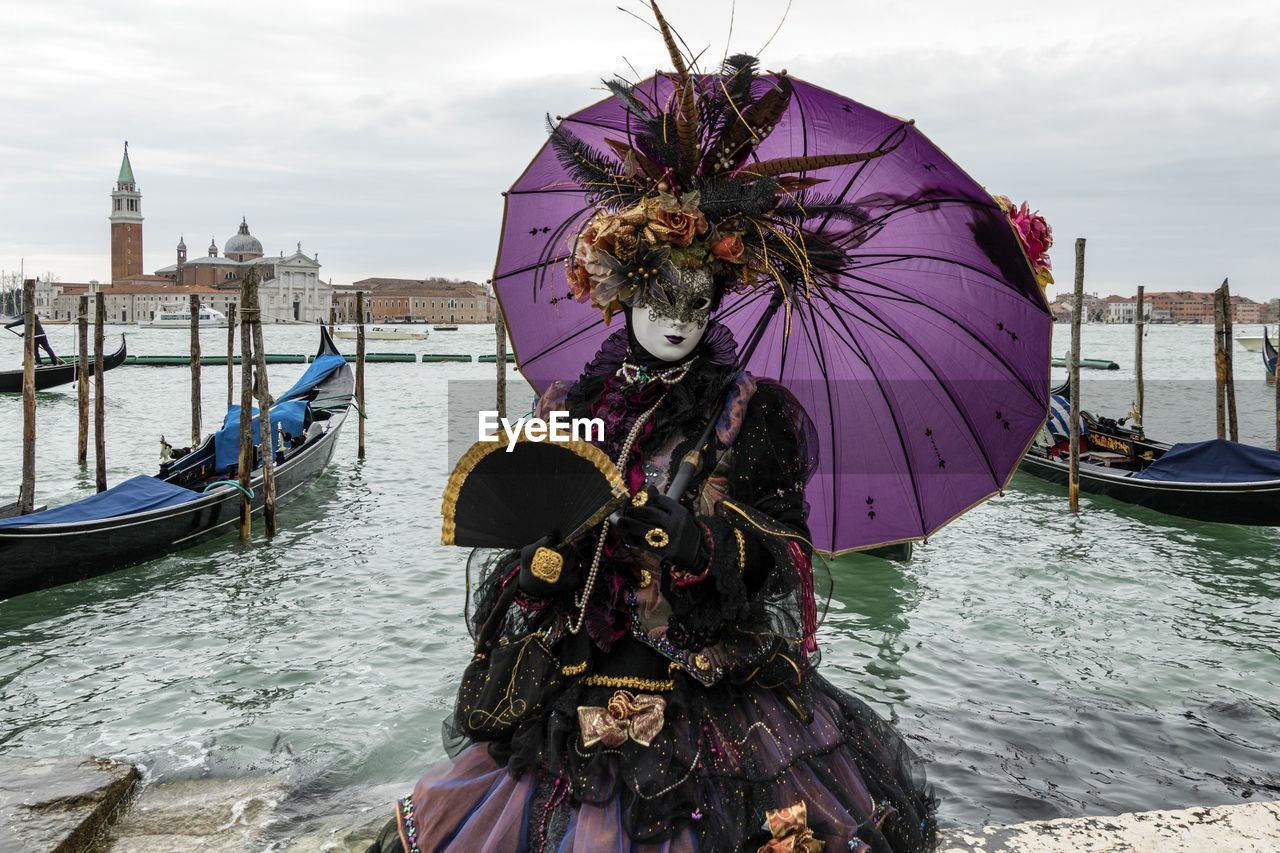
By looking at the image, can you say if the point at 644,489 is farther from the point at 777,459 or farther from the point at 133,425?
the point at 133,425

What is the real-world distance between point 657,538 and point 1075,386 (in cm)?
1051

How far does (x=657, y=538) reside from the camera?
1741 mm

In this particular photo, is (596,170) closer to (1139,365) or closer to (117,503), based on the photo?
(117,503)

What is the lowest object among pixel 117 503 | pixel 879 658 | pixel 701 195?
pixel 879 658

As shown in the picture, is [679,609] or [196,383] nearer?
[679,609]

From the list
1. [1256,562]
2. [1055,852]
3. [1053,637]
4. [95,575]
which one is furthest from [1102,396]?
[1055,852]

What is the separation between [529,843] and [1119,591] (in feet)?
23.8

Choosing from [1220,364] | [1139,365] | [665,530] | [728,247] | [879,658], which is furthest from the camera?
[1139,365]

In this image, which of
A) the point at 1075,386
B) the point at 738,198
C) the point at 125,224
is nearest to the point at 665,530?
the point at 738,198

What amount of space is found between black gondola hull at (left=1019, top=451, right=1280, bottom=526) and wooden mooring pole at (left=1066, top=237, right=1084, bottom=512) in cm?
44

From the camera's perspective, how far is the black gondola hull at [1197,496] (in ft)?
32.1

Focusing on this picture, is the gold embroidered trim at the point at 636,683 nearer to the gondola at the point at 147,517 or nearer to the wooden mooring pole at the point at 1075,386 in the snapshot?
the gondola at the point at 147,517

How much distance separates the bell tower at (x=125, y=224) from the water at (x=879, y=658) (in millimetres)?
115916

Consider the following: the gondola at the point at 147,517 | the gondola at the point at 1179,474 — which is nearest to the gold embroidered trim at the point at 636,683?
the gondola at the point at 147,517
